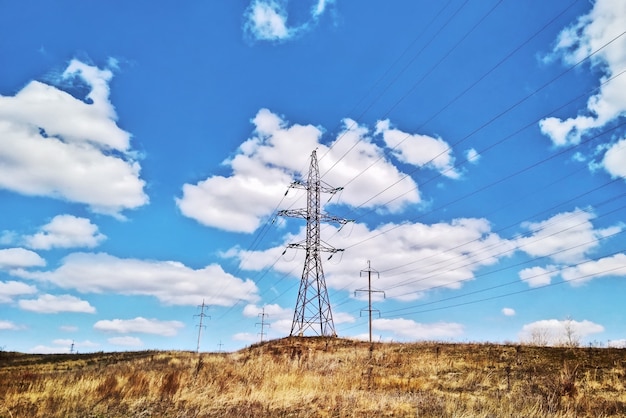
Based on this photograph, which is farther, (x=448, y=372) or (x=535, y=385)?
(x=448, y=372)

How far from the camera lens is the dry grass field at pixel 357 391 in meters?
9.87

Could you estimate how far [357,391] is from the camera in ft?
41.2

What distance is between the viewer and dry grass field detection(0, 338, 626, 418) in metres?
9.87

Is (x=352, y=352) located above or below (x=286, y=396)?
above

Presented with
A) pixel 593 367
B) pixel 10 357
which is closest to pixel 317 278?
pixel 593 367

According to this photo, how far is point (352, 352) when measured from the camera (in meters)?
26.5

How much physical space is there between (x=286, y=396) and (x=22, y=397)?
23.4 ft

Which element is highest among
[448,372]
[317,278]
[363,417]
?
[317,278]

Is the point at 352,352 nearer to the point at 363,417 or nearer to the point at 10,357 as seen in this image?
the point at 363,417

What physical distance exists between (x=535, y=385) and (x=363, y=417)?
9.36 meters

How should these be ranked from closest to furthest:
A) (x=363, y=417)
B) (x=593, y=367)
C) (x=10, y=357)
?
(x=363, y=417) → (x=593, y=367) → (x=10, y=357)

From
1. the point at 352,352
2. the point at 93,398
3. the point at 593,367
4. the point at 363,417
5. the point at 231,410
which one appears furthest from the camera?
the point at 352,352

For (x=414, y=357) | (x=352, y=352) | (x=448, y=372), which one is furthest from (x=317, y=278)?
(x=448, y=372)

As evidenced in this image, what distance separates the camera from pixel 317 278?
3578 cm
